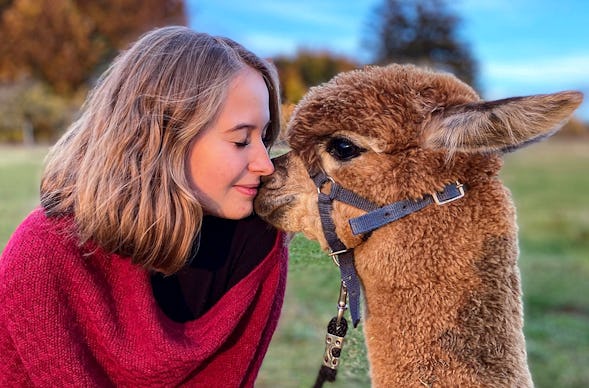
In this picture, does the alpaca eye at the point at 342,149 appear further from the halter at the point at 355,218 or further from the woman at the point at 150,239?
the woman at the point at 150,239

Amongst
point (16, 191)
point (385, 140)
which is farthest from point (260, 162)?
point (16, 191)

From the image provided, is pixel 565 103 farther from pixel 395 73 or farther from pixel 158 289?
pixel 158 289

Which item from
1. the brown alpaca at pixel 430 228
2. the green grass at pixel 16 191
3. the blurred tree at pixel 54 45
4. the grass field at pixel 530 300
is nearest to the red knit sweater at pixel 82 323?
the brown alpaca at pixel 430 228

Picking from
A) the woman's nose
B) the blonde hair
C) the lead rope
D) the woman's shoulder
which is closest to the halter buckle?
the lead rope

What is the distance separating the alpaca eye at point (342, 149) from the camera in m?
1.95

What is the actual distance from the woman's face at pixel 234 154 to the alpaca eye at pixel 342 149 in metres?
0.23

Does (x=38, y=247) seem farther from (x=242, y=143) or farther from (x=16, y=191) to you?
(x=16, y=191)

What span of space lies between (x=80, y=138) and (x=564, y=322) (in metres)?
5.79

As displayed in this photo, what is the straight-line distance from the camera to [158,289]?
2.11 meters

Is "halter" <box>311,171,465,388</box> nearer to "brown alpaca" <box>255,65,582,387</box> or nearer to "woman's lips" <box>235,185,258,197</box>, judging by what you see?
"brown alpaca" <box>255,65,582,387</box>

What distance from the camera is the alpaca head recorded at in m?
1.72

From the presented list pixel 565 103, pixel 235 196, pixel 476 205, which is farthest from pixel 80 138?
pixel 565 103

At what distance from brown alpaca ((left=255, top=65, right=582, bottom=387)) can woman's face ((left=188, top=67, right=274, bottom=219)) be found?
21 cm

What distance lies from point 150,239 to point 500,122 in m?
1.13
